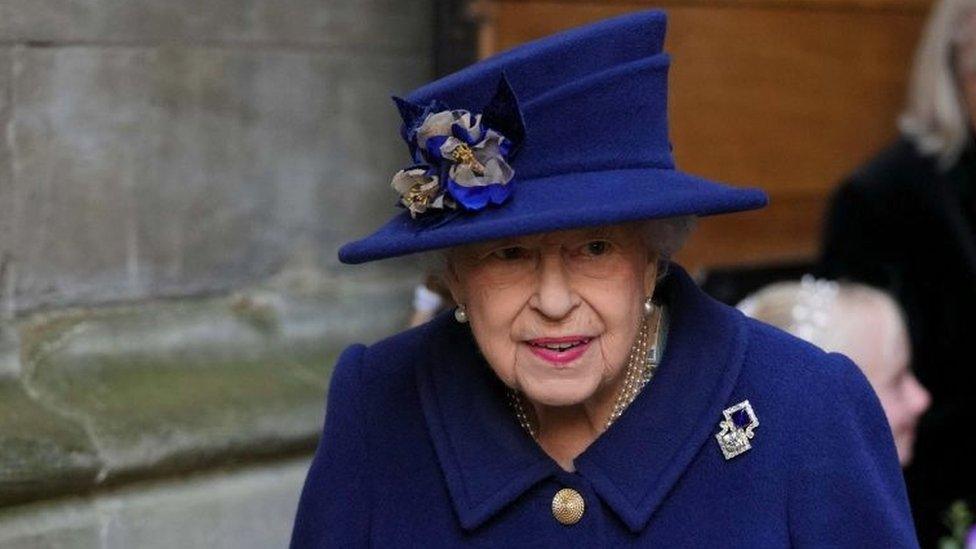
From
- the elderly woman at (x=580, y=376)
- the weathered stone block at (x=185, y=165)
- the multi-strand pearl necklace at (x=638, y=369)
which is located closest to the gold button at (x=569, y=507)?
the elderly woman at (x=580, y=376)

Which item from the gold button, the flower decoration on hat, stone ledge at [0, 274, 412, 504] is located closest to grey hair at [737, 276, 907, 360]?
stone ledge at [0, 274, 412, 504]

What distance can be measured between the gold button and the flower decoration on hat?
0.45 meters

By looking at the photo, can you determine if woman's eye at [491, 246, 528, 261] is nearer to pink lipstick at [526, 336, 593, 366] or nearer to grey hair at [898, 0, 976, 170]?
pink lipstick at [526, 336, 593, 366]

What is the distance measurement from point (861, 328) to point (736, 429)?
1303 mm

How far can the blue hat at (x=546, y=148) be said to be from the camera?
2.24 m

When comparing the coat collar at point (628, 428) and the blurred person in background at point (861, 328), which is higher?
the coat collar at point (628, 428)

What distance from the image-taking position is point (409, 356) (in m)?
2.67

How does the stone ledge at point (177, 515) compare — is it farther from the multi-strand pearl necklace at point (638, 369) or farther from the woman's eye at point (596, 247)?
the woman's eye at point (596, 247)

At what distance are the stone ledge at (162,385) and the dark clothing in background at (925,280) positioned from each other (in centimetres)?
136

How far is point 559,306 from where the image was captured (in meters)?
2.30

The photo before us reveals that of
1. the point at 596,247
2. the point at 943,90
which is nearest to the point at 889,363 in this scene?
the point at 943,90

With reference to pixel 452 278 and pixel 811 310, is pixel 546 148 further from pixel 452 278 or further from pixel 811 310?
pixel 811 310

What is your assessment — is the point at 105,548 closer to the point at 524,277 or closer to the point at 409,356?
the point at 409,356

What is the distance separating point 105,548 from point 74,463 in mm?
207
